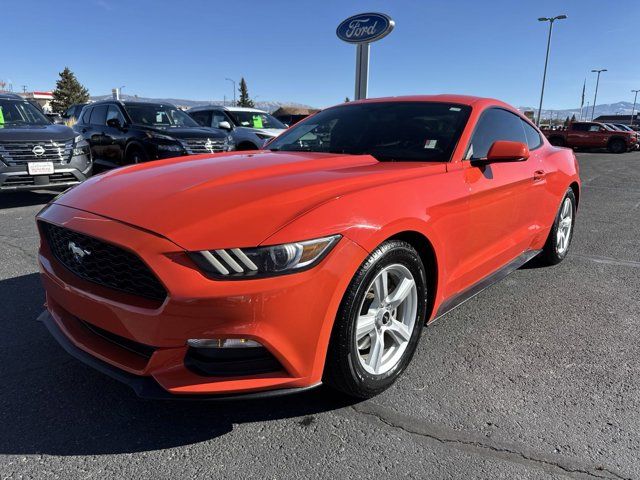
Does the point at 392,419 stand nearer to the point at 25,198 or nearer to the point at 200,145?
the point at 200,145

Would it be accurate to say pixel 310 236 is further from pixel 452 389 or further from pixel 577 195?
pixel 577 195

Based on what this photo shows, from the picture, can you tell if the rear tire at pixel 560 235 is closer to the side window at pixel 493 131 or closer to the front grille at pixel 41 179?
the side window at pixel 493 131

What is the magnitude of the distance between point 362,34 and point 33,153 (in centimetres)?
986

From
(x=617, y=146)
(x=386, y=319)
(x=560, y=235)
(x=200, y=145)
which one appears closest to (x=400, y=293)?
(x=386, y=319)

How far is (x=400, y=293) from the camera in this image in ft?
7.73

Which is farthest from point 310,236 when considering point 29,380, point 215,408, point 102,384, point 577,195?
point 577,195

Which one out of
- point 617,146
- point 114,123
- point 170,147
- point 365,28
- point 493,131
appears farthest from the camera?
point 617,146

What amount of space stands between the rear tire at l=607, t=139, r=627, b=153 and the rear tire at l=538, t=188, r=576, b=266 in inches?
997

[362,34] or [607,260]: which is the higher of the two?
[362,34]

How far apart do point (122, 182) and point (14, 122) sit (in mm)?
6248

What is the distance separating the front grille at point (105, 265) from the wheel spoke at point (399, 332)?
1.13 meters

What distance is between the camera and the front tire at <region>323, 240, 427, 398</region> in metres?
2.02

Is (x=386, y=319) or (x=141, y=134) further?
(x=141, y=134)

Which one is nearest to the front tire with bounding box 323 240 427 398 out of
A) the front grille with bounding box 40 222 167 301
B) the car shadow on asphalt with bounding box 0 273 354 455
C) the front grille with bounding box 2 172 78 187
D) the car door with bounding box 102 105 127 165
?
the car shadow on asphalt with bounding box 0 273 354 455
